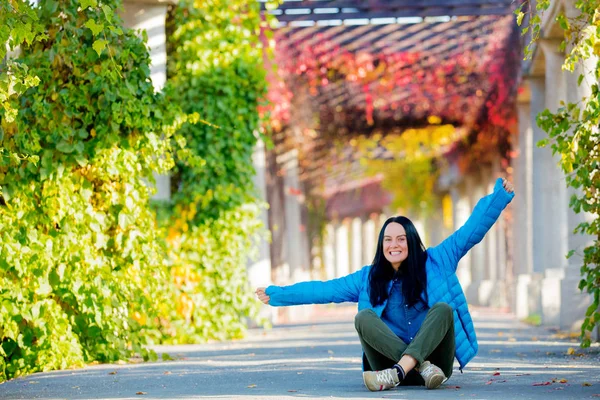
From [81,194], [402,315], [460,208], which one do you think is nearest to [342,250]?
[460,208]

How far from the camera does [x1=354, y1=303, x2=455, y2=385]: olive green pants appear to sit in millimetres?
6562

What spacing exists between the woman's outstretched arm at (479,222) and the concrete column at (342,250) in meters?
47.3

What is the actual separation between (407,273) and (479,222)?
1.66ft

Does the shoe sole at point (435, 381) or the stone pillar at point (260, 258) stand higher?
the stone pillar at point (260, 258)

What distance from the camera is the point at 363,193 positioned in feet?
148

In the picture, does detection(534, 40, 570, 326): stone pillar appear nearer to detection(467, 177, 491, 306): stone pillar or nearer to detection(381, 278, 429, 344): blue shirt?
detection(381, 278, 429, 344): blue shirt

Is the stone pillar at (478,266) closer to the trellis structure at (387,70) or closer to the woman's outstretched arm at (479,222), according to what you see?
the trellis structure at (387,70)

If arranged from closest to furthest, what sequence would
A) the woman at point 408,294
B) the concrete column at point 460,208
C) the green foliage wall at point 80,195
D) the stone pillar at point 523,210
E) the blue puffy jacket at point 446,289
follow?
→ the woman at point 408,294
the blue puffy jacket at point 446,289
the green foliage wall at point 80,195
the stone pillar at point 523,210
the concrete column at point 460,208

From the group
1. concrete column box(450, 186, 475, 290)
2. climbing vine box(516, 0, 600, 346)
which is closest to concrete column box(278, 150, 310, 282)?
concrete column box(450, 186, 475, 290)

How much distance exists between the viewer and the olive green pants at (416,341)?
656cm

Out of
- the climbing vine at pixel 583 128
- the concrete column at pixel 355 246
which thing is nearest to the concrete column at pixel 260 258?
the climbing vine at pixel 583 128

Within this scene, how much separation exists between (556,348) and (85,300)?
4463 mm

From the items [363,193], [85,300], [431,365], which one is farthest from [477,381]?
[363,193]

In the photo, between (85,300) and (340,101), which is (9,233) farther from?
(340,101)
